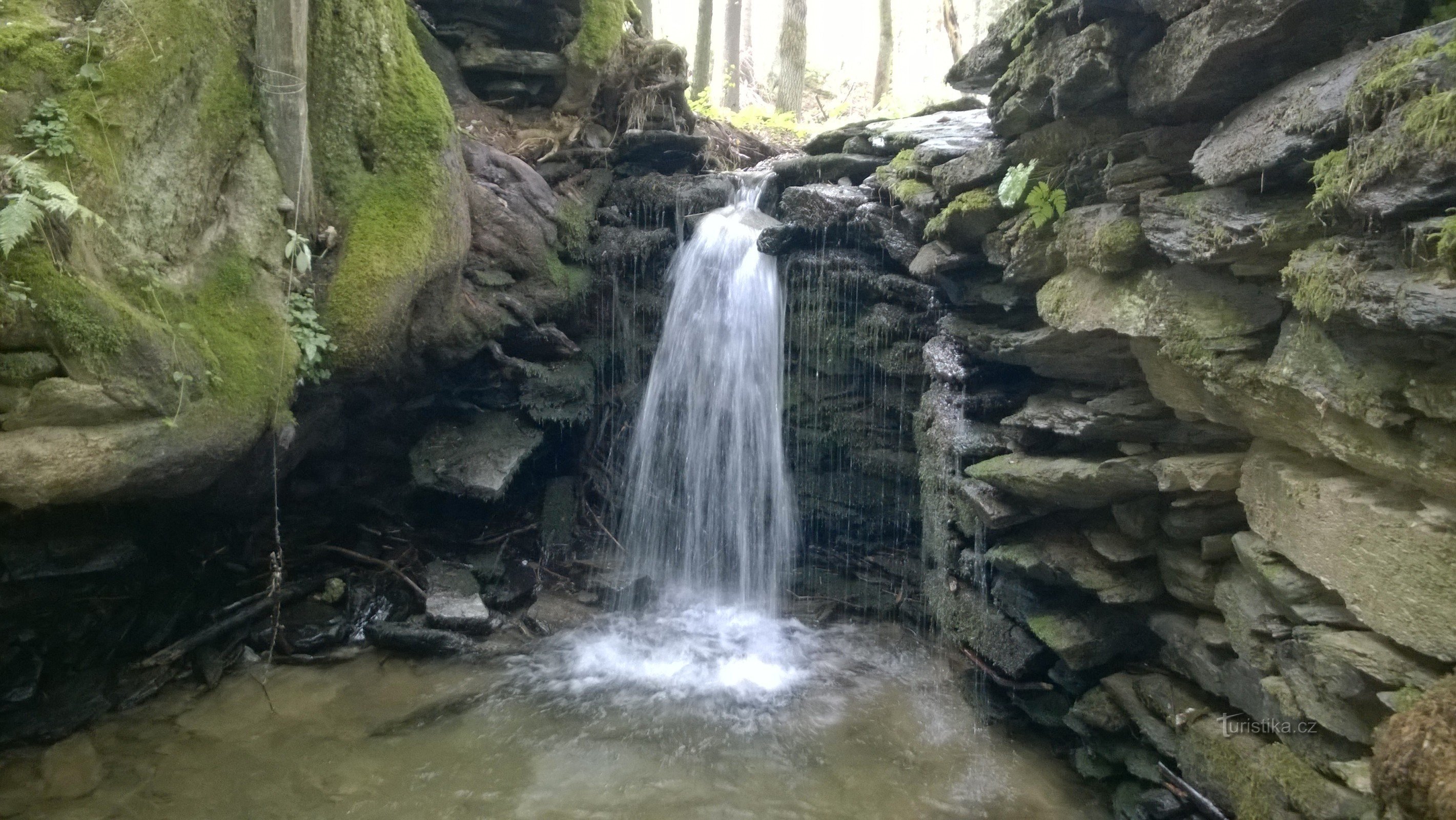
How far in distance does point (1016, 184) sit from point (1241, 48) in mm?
1610

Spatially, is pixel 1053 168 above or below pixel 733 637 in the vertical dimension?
above

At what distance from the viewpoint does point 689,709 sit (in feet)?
18.4

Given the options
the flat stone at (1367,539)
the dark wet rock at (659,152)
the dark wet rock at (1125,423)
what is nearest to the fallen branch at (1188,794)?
the flat stone at (1367,539)

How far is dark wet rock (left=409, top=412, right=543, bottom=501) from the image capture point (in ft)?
22.7

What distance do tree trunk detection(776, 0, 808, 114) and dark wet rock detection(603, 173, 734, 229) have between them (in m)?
6.36

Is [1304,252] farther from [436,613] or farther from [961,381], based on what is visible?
[436,613]

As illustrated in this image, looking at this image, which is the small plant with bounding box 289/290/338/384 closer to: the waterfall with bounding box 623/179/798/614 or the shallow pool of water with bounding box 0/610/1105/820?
the shallow pool of water with bounding box 0/610/1105/820

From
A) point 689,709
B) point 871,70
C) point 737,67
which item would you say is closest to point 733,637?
point 689,709

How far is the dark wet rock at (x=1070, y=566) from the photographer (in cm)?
465

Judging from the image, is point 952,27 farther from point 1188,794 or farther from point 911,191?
point 1188,794

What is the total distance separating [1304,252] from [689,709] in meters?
4.54

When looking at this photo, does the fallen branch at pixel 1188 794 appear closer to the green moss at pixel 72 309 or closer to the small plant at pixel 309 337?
the small plant at pixel 309 337

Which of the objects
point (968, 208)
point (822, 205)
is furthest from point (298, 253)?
point (968, 208)

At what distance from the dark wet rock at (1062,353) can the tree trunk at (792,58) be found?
987cm
